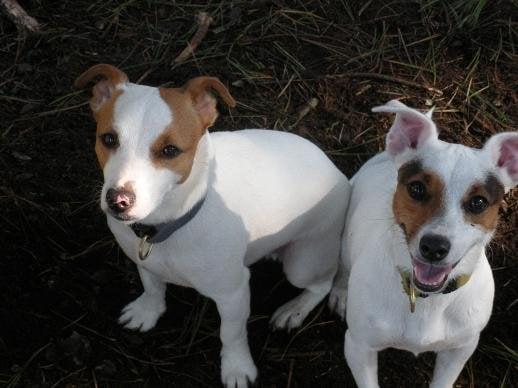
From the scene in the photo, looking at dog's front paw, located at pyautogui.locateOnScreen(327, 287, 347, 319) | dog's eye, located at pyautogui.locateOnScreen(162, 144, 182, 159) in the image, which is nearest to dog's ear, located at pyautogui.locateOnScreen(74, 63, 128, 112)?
dog's eye, located at pyautogui.locateOnScreen(162, 144, 182, 159)

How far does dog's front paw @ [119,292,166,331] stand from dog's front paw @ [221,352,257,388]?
0.50m

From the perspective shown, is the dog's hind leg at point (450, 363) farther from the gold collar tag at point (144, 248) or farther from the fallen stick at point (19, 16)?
the fallen stick at point (19, 16)

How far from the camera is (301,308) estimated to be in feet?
13.0

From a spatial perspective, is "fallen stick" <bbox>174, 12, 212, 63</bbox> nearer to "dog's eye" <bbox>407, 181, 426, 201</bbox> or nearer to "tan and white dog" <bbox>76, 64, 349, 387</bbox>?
"tan and white dog" <bbox>76, 64, 349, 387</bbox>

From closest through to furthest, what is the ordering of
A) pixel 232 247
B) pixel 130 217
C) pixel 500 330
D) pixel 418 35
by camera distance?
pixel 130 217 → pixel 232 247 → pixel 500 330 → pixel 418 35

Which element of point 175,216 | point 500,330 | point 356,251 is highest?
point 175,216

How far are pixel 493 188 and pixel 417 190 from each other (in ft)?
0.95

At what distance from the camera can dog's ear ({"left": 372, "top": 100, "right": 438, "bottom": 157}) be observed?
8.85 feet

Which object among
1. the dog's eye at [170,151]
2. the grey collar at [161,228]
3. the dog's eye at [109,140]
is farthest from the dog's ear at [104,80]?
the grey collar at [161,228]

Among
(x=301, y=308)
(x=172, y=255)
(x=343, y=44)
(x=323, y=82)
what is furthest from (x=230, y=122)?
(x=172, y=255)

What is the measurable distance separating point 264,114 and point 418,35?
130cm

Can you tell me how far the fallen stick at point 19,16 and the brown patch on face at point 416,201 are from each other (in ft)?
10.6

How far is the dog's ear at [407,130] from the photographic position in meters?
2.70

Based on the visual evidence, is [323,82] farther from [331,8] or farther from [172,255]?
[172,255]
